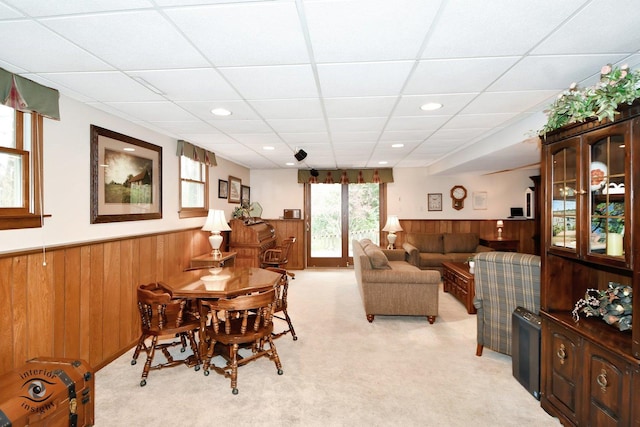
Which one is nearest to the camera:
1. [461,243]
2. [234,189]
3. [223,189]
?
[223,189]

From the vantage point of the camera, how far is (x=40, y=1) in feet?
4.81

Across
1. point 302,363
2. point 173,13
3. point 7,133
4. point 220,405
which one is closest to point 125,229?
point 7,133

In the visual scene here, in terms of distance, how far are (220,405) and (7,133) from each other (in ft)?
8.16

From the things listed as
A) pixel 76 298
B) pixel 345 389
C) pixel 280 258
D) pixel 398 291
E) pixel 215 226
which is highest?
pixel 215 226

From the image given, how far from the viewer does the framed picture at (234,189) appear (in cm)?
633

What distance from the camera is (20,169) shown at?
233 cm

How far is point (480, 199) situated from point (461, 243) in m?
1.39

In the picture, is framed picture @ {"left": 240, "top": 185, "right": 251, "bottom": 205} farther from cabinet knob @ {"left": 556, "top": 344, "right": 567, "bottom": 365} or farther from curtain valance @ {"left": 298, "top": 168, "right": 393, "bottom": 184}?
cabinet knob @ {"left": 556, "top": 344, "right": 567, "bottom": 365}

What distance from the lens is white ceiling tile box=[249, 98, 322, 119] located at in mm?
2850

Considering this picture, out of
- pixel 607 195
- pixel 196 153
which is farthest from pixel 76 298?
pixel 607 195

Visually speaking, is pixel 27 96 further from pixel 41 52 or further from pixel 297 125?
pixel 297 125

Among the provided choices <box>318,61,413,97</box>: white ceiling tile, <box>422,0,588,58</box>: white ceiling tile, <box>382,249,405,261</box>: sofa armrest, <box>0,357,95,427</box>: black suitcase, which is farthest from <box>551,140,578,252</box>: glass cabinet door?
<box>382,249,405,261</box>: sofa armrest

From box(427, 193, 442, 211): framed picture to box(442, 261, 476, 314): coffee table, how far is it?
7.20 ft

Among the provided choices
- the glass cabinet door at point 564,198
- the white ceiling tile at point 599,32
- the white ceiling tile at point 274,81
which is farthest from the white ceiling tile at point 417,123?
the white ceiling tile at point 599,32
